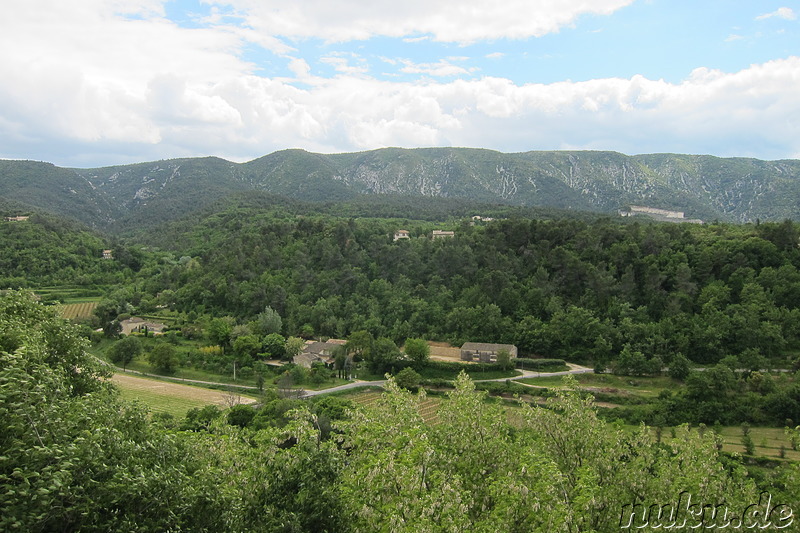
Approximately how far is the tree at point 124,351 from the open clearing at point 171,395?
11.0 ft

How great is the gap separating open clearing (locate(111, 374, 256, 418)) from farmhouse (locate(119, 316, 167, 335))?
13.6m

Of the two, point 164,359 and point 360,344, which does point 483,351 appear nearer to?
point 360,344

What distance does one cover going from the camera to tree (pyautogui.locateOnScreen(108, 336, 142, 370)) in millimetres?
51094

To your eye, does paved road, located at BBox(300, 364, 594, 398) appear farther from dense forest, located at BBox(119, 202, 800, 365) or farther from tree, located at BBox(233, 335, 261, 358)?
tree, located at BBox(233, 335, 261, 358)

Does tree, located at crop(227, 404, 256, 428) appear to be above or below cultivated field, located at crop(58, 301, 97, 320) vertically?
below

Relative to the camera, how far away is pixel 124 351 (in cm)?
5116

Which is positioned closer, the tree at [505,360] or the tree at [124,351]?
the tree at [505,360]

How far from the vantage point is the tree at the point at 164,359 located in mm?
49625

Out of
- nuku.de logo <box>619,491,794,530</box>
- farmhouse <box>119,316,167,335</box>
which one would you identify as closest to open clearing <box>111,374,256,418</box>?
farmhouse <box>119,316,167,335</box>

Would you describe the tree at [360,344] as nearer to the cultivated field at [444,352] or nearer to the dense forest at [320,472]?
the cultivated field at [444,352]

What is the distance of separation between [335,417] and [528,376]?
901 inches

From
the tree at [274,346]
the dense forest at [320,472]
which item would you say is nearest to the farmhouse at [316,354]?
the tree at [274,346]

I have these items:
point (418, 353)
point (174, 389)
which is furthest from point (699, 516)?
point (174, 389)

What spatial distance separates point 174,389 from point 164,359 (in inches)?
232
